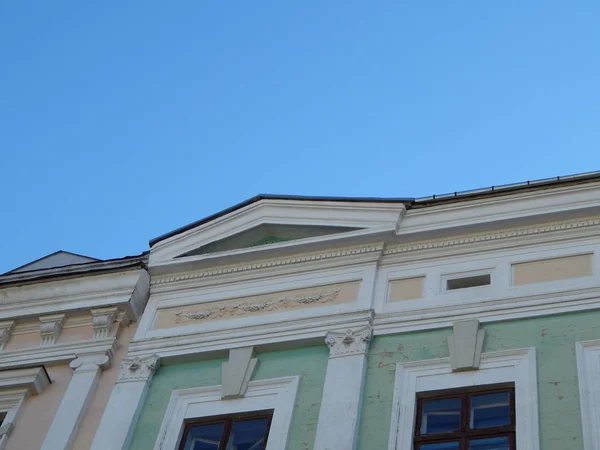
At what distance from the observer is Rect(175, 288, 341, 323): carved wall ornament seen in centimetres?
1352

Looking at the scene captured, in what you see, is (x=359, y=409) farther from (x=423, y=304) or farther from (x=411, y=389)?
(x=423, y=304)

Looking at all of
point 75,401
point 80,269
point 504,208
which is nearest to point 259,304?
point 75,401

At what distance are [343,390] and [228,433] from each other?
52.6 inches

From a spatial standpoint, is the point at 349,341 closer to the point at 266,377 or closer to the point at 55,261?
the point at 266,377

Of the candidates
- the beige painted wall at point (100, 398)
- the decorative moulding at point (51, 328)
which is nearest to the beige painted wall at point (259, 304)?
the beige painted wall at point (100, 398)

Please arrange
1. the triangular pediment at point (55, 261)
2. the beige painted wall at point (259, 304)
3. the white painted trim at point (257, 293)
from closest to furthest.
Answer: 1. the white painted trim at point (257, 293)
2. the beige painted wall at point (259, 304)
3. the triangular pediment at point (55, 261)

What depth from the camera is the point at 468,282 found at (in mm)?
13125

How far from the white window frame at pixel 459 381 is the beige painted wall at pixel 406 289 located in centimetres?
114

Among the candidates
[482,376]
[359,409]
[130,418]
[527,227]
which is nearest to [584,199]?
[527,227]

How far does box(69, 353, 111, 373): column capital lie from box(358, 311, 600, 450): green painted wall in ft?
10.8

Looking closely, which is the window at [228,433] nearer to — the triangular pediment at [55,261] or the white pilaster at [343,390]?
the white pilaster at [343,390]

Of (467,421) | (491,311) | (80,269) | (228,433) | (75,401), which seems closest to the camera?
(467,421)

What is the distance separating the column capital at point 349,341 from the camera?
12570 mm

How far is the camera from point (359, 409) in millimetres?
11812
